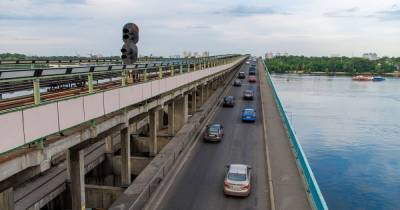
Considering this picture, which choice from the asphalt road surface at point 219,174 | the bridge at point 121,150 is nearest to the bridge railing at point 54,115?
the bridge at point 121,150

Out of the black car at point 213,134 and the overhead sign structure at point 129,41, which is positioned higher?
the overhead sign structure at point 129,41

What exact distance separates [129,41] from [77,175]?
8037mm

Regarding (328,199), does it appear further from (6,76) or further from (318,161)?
(6,76)

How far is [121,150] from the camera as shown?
Result: 21.1m

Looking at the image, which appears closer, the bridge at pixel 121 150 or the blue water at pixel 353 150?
the bridge at pixel 121 150

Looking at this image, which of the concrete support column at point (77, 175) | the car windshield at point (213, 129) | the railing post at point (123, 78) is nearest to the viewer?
the concrete support column at point (77, 175)

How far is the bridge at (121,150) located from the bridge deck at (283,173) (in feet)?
0.17

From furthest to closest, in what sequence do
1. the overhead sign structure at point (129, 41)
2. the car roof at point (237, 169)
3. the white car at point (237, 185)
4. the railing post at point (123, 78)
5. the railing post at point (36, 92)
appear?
1. the car roof at point (237, 169)
2. the overhead sign structure at point (129, 41)
3. the white car at point (237, 185)
4. the railing post at point (123, 78)
5. the railing post at point (36, 92)

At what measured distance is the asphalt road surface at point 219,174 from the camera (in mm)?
17656

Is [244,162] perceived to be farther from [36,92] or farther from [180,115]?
[36,92]

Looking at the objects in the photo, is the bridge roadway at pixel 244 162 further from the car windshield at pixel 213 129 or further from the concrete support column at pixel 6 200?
the concrete support column at pixel 6 200

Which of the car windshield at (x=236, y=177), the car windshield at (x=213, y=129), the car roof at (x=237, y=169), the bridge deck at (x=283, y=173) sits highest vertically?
the car windshield at (x=213, y=129)

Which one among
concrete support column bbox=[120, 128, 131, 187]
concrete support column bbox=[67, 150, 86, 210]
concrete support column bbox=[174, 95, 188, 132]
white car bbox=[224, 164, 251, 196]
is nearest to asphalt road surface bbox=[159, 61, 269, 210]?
white car bbox=[224, 164, 251, 196]

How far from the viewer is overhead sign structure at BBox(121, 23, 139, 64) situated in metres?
19.5
